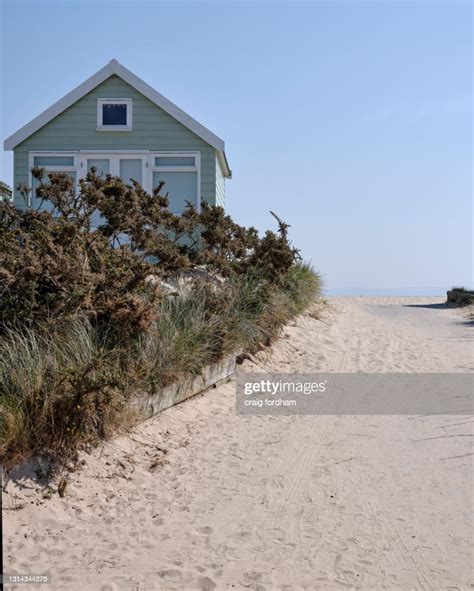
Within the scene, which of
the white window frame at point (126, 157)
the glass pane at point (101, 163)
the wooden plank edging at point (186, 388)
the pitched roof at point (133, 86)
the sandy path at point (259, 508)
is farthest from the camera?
the glass pane at point (101, 163)

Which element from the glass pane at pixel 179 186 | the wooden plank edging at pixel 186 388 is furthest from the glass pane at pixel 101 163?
the wooden plank edging at pixel 186 388

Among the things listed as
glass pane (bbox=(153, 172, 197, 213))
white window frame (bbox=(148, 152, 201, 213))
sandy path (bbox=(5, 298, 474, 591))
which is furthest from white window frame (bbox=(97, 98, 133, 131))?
sandy path (bbox=(5, 298, 474, 591))

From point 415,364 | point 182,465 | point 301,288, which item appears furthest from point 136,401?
point 301,288

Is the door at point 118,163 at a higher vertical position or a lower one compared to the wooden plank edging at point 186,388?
higher

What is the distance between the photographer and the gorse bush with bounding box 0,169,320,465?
231 inches

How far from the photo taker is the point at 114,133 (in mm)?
17750

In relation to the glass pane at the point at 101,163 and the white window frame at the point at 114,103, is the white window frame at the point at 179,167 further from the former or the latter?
the glass pane at the point at 101,163

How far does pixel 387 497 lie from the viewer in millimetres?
5703

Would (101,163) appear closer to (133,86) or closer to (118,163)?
(118,163)

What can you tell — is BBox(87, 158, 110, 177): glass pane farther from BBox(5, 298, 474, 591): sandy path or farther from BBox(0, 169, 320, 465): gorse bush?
BBox(5, 298, 474, 591): sandy path

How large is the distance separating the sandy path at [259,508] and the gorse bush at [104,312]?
1.67 feet

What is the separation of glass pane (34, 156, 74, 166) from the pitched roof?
0.67m

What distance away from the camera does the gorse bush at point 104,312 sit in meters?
5.88

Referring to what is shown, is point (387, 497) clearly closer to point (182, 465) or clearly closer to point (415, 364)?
point (182, 465)
